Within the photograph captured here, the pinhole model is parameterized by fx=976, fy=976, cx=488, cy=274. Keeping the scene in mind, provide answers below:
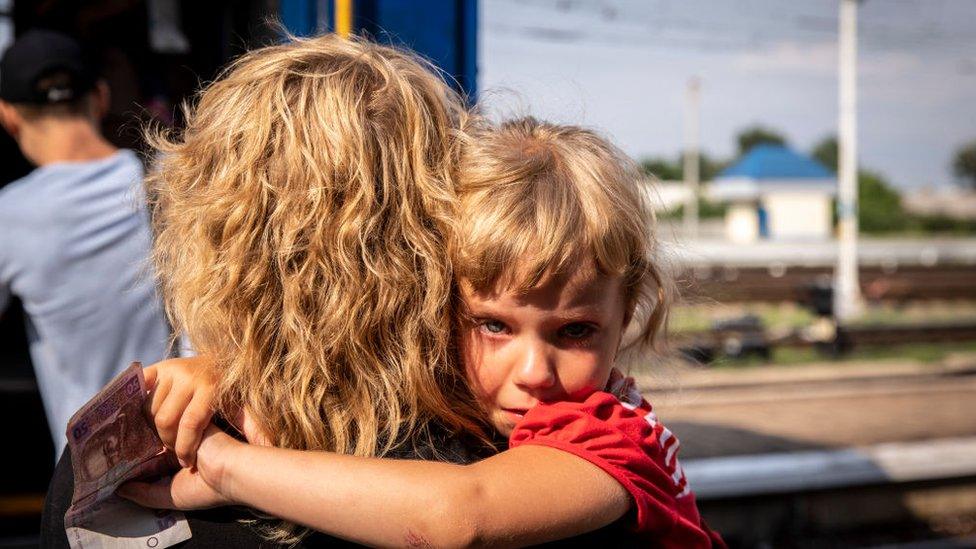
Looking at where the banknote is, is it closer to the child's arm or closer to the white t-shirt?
the child's arm

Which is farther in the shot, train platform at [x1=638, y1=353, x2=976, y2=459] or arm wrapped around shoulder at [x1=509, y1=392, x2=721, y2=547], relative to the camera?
train platform at [x1=638, y1=353, x2=976, y2=459]

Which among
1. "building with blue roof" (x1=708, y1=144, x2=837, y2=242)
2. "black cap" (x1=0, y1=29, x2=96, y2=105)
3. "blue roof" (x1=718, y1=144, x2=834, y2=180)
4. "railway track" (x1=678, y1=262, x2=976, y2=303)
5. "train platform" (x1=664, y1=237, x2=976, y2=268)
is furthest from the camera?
"building with blue roof" (x1=708, y1=144, x2=837, y2=242)

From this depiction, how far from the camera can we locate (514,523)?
1.02 m

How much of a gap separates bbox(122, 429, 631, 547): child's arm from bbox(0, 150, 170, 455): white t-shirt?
1328 mm

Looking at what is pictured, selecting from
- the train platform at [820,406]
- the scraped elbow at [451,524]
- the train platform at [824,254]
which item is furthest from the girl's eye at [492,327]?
the train platform at [824,254]

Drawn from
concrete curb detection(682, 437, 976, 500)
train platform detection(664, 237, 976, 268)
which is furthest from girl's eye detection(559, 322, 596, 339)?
train platform detection(664, 237, 976, 268)

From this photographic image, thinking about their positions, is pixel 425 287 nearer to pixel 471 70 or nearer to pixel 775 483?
pixel 471 70

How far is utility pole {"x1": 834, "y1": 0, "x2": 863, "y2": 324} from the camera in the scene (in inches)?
672

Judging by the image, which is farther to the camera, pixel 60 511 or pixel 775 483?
pixel 775 483

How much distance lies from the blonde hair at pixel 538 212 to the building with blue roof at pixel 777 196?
36717 mm

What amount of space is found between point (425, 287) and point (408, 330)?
5cm

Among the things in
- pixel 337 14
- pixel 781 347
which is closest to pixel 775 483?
pixel 337 14

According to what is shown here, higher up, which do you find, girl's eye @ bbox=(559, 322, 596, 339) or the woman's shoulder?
girl's eye @ bbox=(559, 322, 596, 339)

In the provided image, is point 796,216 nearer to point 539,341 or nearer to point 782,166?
point 782,166
